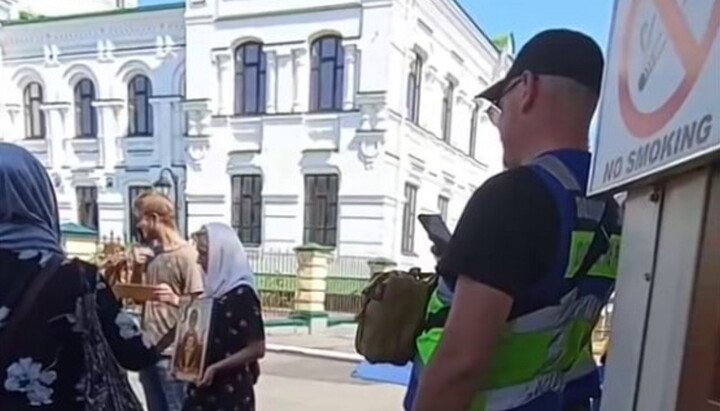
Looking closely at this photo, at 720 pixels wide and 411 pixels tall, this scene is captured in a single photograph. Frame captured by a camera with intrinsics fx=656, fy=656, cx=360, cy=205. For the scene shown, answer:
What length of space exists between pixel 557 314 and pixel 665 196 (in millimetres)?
441

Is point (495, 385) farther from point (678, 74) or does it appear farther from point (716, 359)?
point (678, 74)

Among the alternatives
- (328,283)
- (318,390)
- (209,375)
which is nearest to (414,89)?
(328,283)

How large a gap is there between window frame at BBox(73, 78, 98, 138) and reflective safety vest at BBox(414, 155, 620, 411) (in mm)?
21041

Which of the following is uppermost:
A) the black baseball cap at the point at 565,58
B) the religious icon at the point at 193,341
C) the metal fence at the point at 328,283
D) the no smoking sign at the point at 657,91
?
the black baseball cap at the point at 565,58

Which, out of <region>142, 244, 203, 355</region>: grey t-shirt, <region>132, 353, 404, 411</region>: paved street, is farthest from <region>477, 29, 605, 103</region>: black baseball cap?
<region>132, 353, 404, 411</region>: paved street

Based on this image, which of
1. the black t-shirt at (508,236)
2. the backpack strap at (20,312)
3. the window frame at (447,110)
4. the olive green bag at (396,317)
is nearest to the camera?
the black t-shirt at (508,236)

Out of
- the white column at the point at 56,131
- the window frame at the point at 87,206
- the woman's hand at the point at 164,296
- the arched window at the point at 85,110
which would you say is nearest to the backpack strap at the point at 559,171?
the woman's hand at the point at 164,296

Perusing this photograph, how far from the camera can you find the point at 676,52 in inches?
40.1

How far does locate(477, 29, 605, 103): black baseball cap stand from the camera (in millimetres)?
1492

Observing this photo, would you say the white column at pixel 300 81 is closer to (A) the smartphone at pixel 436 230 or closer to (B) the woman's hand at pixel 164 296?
(B) the woman's hand at pixel 164 296

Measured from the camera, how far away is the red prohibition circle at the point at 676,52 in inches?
36.8

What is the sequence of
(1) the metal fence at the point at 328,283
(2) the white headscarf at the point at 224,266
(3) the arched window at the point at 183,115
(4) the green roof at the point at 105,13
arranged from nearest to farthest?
(2) the white headscarf at the point at 224,266, (1) the metal fence at the point at 328,283, (3) the arched window at the point at 183,115, (4) the green roof at the point at 105,13

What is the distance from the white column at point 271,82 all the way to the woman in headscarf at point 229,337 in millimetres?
15240

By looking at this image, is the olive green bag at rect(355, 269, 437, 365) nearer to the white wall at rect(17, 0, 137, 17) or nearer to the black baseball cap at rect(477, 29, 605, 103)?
the black baseball cap at rect(477, 29, 605, 103)
